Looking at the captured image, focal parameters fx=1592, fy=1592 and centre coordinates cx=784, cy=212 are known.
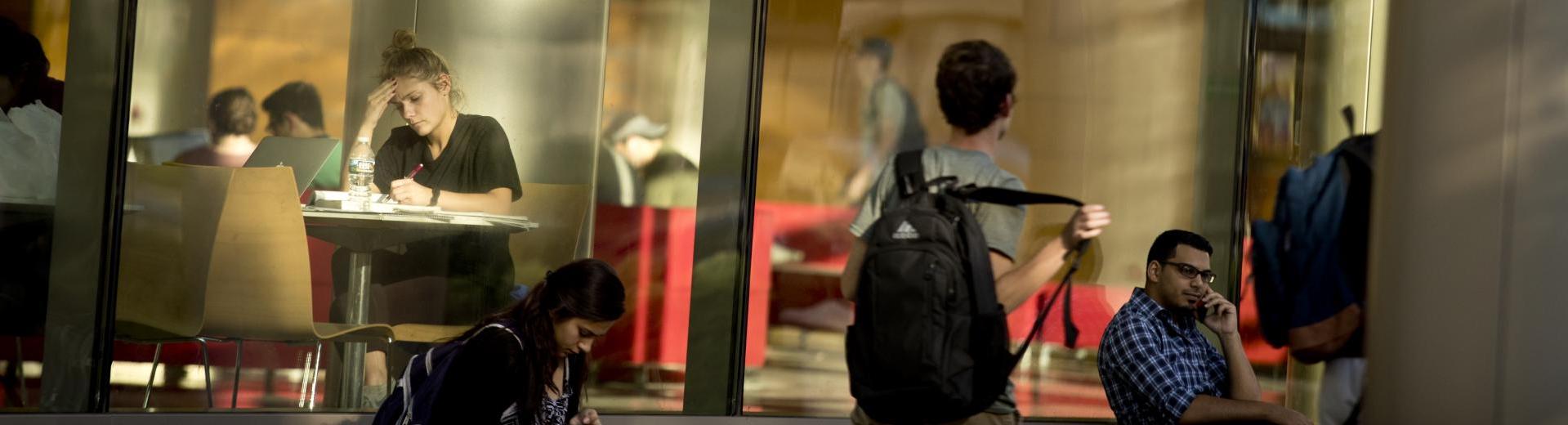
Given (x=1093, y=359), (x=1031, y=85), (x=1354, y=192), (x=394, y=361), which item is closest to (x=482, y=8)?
(x=394, y=361)

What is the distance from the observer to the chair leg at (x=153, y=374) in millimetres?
6055

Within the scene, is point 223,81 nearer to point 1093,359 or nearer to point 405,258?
point 405,258

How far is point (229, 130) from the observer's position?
242 inches

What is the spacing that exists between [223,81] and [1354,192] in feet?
15.3

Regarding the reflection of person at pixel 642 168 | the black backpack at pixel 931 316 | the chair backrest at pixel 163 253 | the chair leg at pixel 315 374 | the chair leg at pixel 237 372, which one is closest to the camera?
the black backpack at pixel 931 316

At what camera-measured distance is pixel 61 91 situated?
594 centimetres

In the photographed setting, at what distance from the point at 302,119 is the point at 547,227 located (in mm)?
1071

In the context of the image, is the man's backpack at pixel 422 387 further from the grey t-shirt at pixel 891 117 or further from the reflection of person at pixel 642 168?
the grey t-shirt at pixel 891 117

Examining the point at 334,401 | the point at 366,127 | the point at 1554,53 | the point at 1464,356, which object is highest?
the point at 1554,53

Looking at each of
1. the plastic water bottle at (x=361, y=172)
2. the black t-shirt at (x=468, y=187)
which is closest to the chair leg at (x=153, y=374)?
the plastic water bottle at (x=361, y=172)

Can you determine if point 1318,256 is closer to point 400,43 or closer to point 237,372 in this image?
point 400,43

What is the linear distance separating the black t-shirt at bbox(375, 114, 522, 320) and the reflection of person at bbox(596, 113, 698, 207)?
1.28 ft

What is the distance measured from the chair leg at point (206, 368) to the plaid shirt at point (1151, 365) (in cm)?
352

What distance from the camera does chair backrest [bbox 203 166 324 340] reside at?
6.03m
